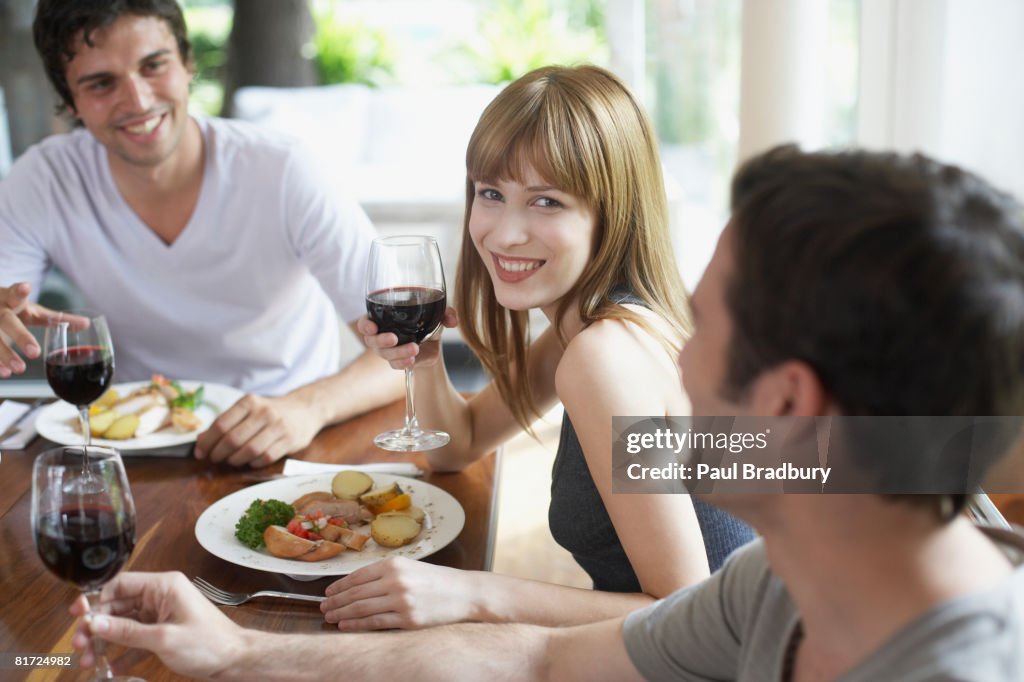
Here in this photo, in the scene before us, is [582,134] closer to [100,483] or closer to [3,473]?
[100,483]

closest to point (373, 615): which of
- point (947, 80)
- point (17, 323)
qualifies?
point (17, 323)

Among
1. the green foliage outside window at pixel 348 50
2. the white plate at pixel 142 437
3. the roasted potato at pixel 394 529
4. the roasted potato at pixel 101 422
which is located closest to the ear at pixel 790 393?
the roasted potato at pixel 394 529

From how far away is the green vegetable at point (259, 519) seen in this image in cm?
141

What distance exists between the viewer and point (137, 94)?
2285mm

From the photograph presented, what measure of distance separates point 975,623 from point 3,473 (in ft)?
4.99

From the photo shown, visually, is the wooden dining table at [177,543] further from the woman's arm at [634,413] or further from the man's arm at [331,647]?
the woman's arm at [634,413]

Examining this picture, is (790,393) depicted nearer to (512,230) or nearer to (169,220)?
(512,230)

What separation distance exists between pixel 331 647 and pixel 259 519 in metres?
0.31

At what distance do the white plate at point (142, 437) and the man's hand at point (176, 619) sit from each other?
677 millimetres

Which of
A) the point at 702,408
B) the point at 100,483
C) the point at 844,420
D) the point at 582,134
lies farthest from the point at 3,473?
the point at 844,420

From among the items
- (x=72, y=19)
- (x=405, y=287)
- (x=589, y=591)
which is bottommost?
(x=589, y=591)

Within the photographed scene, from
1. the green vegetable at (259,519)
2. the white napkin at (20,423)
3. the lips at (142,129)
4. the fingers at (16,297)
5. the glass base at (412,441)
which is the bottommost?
the white napkin at (20,423)

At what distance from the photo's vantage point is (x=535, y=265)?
1626 millimetres

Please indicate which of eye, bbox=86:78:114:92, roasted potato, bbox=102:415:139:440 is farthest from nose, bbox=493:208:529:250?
eye, bbox=86:78:114:92
